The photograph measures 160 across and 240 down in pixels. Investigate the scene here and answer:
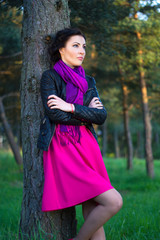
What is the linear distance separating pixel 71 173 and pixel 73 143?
29 centimetres

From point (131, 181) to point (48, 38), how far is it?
7.33 meters

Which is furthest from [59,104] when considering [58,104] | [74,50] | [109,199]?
[109,199]

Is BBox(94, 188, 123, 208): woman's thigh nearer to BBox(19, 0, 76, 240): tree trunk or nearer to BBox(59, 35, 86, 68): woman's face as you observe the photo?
BBox(19, 0, 76, 240): tree trunk

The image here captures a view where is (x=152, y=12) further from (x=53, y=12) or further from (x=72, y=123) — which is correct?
(x=72, y=123)

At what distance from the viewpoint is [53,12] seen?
10.3 feet

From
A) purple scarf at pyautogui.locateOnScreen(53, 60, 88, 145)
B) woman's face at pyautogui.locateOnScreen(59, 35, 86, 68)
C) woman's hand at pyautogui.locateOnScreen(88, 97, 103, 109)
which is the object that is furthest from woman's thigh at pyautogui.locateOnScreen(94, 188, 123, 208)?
woman's face at pyautogui.locateOnScreen(59, 35, 86, 68)

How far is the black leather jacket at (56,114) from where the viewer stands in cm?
269

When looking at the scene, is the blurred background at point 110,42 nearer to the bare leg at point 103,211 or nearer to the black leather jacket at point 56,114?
the black leather jacket at point 56,114

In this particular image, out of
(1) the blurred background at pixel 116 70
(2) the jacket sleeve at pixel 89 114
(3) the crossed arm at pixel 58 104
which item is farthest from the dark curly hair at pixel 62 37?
(1) the blurred background at pixel 116 70

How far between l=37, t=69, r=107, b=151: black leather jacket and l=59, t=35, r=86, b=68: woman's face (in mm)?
220

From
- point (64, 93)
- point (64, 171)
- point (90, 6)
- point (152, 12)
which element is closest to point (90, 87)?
point (64, 93)

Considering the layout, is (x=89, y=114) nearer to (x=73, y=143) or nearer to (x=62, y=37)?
(x=73, y=143)

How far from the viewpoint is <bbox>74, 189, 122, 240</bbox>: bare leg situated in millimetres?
2457

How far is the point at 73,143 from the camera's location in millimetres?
2725
